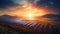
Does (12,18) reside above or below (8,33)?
above

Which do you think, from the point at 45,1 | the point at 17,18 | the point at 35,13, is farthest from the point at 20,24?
the point at 45,1

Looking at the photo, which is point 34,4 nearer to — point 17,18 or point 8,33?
point 17,18

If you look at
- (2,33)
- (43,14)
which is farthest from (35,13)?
(2,33)

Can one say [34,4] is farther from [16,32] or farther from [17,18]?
[16,32]

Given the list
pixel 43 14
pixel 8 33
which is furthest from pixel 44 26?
pixel 8 33

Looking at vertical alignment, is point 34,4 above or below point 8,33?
above

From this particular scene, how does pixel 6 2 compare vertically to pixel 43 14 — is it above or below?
above

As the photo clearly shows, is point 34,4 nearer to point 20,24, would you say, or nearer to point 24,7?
point 24,7

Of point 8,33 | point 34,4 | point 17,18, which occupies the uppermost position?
point 34,4
